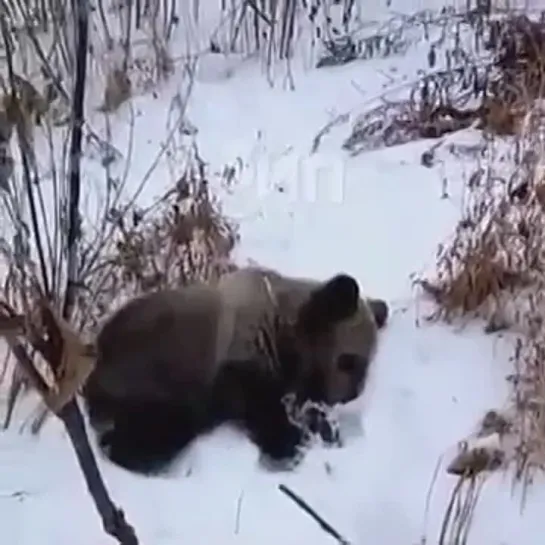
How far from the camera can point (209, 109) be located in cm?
542

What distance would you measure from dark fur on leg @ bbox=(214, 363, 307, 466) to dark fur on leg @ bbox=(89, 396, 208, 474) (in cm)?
10

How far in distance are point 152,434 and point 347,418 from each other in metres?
0.48

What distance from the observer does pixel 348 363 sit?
10.6 ft

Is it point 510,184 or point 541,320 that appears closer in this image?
point 541,320

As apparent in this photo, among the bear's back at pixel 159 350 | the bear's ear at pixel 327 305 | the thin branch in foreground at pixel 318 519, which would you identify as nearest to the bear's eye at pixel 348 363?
the bear's ear at pixel 327 305

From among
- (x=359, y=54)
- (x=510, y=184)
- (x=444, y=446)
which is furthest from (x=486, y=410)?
(x=359, y=54)

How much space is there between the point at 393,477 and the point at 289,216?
154 centimetres

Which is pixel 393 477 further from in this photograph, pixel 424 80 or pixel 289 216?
pixel 424 80

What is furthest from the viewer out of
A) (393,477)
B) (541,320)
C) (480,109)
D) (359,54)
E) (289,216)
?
(359,54)

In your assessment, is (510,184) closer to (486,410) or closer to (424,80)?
(486,410)

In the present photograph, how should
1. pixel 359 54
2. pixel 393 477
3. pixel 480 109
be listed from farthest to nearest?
pixel 359 54, pixel 480 109, pixel 393 477

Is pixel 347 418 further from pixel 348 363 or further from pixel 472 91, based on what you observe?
pixel 472 91

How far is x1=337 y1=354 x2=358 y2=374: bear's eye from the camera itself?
3205mm

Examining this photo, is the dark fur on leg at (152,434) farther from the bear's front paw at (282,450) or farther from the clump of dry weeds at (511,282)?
the clump of dry weeds at (511,282)
